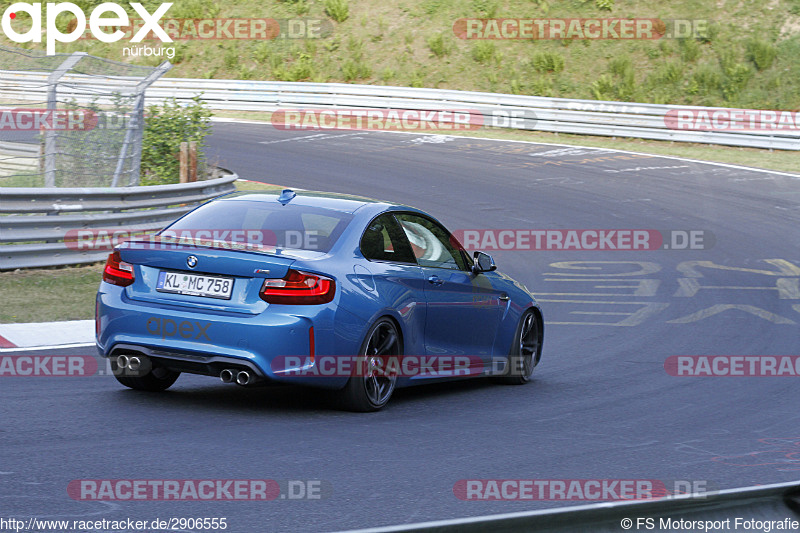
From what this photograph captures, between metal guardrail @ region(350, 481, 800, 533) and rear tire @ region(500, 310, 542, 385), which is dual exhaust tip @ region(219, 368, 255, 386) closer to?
rear tire @ region(500, 310, 542, 385)

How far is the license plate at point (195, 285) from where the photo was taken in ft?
22.3

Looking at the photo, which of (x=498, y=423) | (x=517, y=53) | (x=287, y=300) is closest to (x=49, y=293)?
(x=287, y=300)

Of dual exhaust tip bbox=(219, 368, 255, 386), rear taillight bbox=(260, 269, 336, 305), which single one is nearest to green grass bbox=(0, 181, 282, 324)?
rear taillight bbox=(260, 269, 336, 305)

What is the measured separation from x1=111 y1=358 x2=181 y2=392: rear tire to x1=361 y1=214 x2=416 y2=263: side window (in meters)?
1.69

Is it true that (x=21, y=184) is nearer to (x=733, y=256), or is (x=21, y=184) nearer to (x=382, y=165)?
(x=733, y=256)

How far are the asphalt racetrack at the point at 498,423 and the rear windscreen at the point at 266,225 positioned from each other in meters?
1.13

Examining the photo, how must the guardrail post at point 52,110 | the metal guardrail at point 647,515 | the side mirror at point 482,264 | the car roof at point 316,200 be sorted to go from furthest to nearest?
the guardrail post at point 52,110
the side mirror at point 482,264
the car roof at point 316,200
the metal guardrail at point 647,515

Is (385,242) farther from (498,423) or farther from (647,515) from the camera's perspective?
(647,515)

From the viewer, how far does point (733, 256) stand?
56.1 ft

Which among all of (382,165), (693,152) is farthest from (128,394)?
(693,152)

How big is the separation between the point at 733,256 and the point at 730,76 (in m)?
18.6

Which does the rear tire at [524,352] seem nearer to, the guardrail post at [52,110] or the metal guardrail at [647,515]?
the metal guardrail at [647,515]

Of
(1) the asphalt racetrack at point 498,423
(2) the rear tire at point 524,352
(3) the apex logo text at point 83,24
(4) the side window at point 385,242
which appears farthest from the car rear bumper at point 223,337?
(3) the apex logo text at point 83,24

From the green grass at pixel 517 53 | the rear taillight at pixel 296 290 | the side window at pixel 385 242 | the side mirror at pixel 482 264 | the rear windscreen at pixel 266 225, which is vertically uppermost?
the green grass at pixel 517 53
